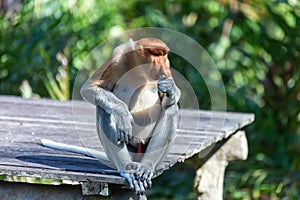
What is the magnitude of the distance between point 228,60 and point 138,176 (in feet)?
16.3

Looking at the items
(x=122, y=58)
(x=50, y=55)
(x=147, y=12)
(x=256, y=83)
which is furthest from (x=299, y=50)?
(x=122, y=58)

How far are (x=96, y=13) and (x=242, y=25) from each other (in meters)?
1.39

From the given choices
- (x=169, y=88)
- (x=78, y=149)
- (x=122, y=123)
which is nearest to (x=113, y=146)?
(x=122, y=123)

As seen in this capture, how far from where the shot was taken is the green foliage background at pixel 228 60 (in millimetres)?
7418

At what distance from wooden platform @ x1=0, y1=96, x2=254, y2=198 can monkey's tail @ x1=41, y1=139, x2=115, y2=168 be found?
0.03 m

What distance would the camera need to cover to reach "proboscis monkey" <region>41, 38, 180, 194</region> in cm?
362

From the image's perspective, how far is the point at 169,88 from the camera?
357cm

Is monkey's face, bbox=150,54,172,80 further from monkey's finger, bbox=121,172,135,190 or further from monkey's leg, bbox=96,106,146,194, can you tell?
monkey's finger, bbox=121,172,135,190

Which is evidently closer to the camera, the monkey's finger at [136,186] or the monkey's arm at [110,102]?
the monkey's finger at [136,186]

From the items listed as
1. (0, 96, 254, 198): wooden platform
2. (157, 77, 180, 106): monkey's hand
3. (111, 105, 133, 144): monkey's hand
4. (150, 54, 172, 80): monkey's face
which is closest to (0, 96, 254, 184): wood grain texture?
(0, 96, 254, 198): wooden platform

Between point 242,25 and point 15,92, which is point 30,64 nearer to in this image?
point 15,92

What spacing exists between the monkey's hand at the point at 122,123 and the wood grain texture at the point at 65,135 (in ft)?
0.50

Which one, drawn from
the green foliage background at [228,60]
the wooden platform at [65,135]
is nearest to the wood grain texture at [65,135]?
the wooden platform at [65,135]

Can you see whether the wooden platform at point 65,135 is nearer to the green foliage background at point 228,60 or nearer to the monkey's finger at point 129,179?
the monkey's finger at point 129,179
